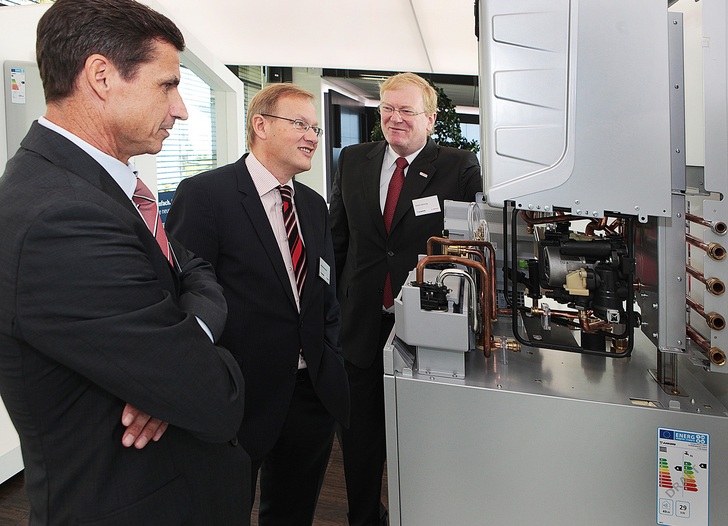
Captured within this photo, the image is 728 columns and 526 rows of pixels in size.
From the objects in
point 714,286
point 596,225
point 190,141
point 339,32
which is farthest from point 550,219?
point 339,32

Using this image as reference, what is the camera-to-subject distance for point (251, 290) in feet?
5.56

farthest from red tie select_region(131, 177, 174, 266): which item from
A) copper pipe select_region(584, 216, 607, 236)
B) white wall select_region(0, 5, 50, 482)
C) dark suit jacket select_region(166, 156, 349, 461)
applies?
white wall select_region(0, 5, 50, 482)

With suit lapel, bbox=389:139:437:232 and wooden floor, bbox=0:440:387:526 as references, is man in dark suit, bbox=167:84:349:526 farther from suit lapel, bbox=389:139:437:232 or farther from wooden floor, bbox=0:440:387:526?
wooden floor, bbox=0:440:387:526

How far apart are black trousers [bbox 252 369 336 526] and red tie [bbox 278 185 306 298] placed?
316 mm

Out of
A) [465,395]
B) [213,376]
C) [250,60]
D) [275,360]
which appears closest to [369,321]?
[275,360]

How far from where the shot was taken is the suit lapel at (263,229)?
66.9 inches

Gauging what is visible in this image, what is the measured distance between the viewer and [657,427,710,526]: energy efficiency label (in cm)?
115

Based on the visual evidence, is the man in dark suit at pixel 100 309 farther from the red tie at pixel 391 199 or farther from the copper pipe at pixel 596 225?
the red tie at pixel 391 199

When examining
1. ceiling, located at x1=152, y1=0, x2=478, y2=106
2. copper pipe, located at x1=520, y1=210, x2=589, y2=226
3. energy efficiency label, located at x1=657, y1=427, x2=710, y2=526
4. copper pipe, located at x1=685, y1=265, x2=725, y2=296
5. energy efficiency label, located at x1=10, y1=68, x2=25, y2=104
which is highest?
ceiling, located at x1=152, y1=0, x2=478, y2=106

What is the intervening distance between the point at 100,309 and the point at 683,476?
1188mm

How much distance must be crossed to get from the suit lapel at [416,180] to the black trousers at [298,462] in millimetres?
807

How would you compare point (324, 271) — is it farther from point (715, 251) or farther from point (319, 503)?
point (319, 503)

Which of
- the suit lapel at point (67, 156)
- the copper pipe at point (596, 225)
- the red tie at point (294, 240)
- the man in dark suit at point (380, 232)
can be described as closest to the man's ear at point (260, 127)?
the red tie at point (294, 240)

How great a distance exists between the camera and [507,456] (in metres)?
1.27
